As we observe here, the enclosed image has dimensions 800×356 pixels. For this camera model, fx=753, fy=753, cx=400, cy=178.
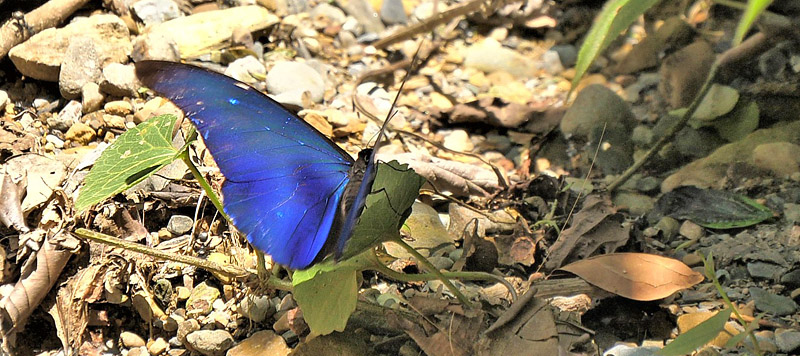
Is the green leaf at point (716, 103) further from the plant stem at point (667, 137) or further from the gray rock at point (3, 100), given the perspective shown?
the gray rock at point (3, 100)

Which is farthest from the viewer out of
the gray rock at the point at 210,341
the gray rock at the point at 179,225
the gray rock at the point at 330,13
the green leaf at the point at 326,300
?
the gray rock at the point at 330,13

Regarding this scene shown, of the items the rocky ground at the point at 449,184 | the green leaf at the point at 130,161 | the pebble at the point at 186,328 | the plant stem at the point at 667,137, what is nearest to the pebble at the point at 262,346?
the rocky ground at the point at 449,184

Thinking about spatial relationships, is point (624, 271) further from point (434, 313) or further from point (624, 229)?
point (434, 313)

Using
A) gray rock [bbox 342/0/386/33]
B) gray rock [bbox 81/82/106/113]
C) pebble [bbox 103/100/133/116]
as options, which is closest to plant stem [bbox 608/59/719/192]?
gray rock [bbox 342/0/386/33]

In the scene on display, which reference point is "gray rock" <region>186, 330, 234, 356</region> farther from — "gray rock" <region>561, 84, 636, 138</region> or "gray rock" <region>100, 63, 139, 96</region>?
"gray rock" <region>561, 84, 636, 138</region>

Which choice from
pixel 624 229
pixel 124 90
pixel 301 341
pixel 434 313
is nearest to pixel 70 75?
pixel 124 90

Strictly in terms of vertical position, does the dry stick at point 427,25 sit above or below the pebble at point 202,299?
above

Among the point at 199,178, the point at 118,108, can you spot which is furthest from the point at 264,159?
the point at 118,108
